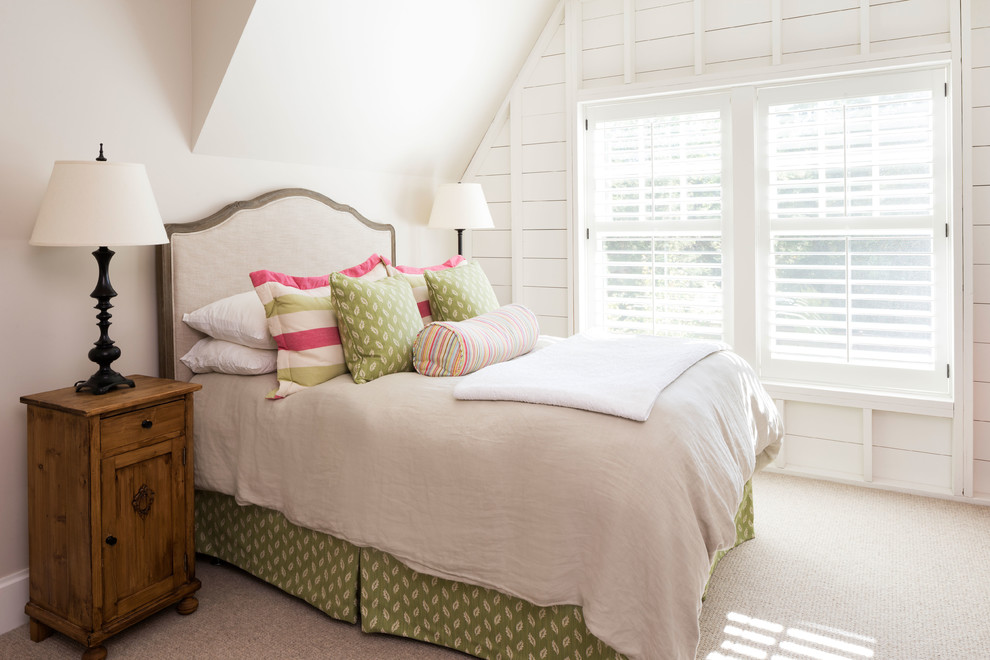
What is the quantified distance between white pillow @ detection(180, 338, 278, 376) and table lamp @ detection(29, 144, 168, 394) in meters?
0.45

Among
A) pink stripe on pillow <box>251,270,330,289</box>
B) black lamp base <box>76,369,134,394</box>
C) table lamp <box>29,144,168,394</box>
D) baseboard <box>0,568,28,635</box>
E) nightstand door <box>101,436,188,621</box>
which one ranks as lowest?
baseboard <box>0,568,28,635</box>

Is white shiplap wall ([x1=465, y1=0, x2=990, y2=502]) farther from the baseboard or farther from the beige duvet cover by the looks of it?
the baseboard

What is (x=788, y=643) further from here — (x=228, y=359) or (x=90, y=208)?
(x=90, y=208)

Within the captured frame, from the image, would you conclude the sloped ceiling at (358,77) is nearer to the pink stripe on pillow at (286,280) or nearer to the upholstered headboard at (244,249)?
the upholstered headboard at (244,249)

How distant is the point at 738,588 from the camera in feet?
7.75

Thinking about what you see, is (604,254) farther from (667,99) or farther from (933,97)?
(933,97)

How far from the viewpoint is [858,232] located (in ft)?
10.9

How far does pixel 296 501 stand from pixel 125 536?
480 millimetres

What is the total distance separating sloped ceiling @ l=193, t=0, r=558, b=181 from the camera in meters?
2.62

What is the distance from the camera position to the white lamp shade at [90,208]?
192cm

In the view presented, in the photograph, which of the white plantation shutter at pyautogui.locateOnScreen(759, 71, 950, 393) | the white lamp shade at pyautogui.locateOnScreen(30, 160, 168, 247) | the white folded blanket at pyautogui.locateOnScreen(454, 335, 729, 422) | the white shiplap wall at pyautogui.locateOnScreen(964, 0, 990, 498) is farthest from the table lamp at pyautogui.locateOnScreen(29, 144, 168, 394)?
the white shiplap wall at pyautogui.locateOnScreen(964, 0, 990, 498)

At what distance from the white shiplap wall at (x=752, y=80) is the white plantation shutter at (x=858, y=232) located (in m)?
0.12

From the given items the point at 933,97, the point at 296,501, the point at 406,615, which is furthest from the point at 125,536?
the point at 933,97

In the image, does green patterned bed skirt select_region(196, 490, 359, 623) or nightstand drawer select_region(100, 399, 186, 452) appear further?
green patterned bed skirt select_region(196, 490, 359, 623)
